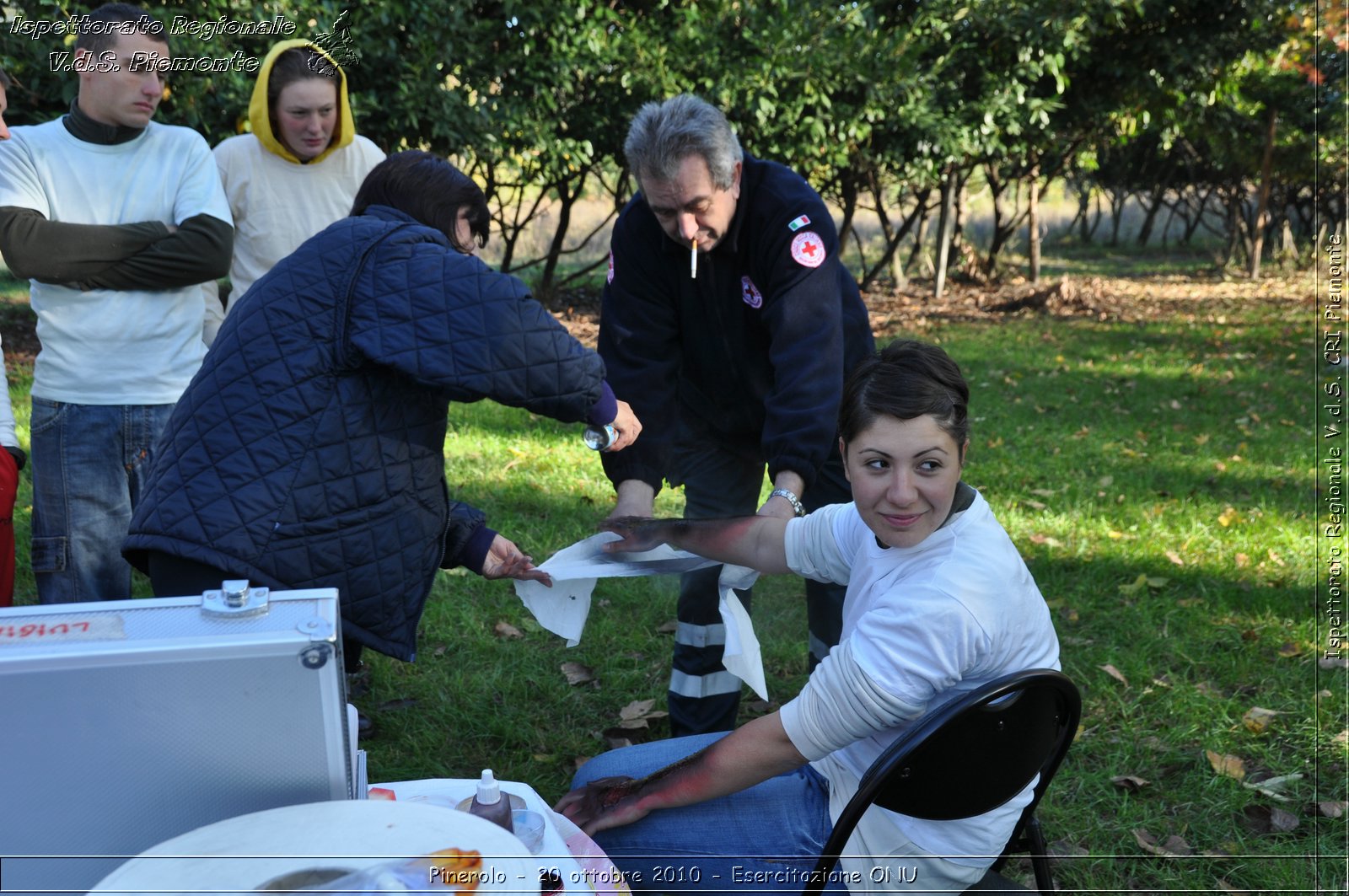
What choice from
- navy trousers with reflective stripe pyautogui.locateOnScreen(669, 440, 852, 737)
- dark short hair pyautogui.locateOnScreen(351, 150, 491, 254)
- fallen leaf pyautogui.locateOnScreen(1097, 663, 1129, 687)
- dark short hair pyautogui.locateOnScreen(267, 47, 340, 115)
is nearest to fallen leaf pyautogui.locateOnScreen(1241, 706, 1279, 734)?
fallen leaf pyautogui.locateOnScreen(1097, 663, 1129, 687)

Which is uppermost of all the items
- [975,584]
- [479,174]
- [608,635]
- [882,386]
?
[479,174]

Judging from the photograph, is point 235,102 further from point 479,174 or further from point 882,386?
point 882,386

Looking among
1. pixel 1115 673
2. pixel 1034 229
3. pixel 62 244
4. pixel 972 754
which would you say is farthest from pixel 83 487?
pixel 1034 229

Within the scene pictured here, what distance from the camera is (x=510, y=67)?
1001 centimetres

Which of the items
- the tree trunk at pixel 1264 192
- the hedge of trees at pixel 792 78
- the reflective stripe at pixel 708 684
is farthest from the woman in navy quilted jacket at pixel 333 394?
the tree trunk at pixel 1264 192

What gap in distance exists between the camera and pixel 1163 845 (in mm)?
3113

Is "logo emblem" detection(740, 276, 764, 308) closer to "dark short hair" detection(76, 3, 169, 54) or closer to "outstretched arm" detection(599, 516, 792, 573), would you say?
"outstretched arm" detection(599, 516, 792, 573)

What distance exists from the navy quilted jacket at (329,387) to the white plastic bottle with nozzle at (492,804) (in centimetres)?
61

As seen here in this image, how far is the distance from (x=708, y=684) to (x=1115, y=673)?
1.64 metres

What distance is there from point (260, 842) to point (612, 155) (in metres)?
11.2

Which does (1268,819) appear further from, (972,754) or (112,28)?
(112,28)

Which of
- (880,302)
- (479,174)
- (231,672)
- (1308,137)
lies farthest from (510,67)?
(1308,137)

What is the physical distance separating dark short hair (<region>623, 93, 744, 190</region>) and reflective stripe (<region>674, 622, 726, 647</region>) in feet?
4.26

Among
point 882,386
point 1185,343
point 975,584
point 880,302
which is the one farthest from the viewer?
point 880,302
